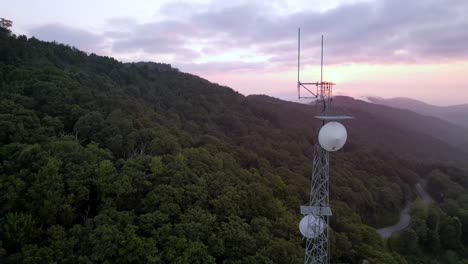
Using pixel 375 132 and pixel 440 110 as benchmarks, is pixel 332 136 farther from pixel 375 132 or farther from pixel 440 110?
pixel 440 110

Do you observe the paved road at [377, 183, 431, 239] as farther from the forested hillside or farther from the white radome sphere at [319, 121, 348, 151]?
the white radome sphere at [319, 121, 348, 151]

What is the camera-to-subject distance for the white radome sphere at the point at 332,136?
35.8ft

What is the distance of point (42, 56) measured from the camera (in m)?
36.1

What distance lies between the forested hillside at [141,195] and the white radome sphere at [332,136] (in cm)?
975

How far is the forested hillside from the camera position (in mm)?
16547

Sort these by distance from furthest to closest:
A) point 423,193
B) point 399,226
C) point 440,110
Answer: point 440,110
point 423,193
point 399,226

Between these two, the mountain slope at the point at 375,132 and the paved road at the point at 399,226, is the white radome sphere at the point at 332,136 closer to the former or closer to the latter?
the paved road at the point at 399,226

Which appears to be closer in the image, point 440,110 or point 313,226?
point 313,226

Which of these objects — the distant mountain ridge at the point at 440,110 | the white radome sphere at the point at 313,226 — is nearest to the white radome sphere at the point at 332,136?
the white radome sphere at the point at 313,226

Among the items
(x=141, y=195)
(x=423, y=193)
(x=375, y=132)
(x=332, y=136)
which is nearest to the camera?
(x=332, y=136)

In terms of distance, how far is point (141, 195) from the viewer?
20.2 meters

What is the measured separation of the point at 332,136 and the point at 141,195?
13.4 m

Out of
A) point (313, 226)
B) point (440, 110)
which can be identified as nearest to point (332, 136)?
point (313, 226)

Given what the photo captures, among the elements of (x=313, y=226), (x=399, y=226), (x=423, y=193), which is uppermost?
(x=313, y=226)
